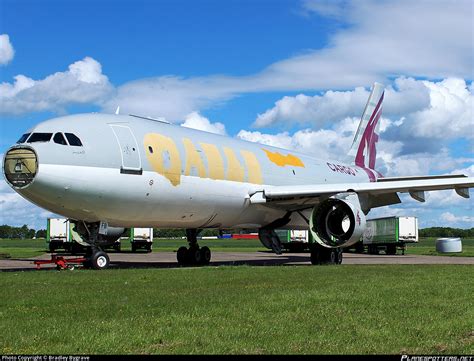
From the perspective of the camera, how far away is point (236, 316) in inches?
340

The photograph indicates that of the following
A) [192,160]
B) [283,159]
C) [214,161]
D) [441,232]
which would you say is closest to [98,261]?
[192,160]

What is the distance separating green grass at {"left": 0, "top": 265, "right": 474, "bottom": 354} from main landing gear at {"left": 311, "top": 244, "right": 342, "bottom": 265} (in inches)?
391

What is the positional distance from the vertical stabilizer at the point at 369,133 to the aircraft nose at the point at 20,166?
2218cm

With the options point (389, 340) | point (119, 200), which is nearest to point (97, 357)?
point (389, 340)

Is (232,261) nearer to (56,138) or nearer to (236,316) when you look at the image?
(56,138)

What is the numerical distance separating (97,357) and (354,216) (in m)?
16.6

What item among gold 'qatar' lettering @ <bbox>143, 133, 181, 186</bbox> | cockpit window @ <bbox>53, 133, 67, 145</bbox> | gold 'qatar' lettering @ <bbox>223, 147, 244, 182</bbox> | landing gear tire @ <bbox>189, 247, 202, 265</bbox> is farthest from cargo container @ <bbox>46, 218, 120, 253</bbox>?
cockpit window @ <bbox>53, 133, 67, 145</bbox>

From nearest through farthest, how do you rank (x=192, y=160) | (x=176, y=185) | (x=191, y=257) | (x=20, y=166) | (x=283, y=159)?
(x=20, y=166) < (x=176, y=185) < (x=192, y=160) < (x=191, y=257) < (x=283, y=159)

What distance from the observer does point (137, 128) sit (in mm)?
19469

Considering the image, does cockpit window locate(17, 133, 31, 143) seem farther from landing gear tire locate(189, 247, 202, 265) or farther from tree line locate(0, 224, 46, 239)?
tree line locate(0, 224, 46, 239)

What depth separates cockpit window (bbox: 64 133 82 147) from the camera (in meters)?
17.6

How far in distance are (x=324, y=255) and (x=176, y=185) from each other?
7.69 m

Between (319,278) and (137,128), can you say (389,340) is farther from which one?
(137,128)

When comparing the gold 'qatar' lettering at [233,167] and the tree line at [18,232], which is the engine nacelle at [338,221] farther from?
the tree line at [18,232]
